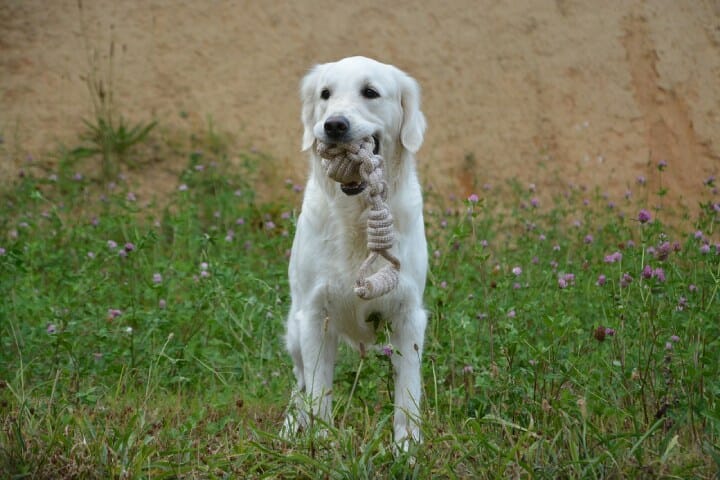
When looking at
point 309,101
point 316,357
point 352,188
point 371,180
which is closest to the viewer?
point 371,180

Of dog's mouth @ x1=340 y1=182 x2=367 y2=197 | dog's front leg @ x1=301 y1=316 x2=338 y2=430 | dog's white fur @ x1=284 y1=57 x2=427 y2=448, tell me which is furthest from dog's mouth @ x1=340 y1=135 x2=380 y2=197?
dog's front leg @ x1=301 y1=316 x2=338 y2=430

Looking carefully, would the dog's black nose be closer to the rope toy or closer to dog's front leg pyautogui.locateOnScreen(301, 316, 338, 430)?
the rope toy

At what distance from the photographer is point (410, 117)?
370 centimetres

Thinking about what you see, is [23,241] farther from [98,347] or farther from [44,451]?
[44,451]

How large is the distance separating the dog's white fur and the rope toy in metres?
0.19

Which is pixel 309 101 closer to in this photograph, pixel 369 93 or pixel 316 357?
pixel 369 93

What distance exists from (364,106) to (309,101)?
460 mm

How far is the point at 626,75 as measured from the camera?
339 inches

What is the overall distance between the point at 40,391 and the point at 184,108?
4.73 metres

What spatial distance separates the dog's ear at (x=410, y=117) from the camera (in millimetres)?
3648

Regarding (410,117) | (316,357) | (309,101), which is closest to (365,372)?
(316,357)

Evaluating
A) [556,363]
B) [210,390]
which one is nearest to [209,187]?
[210,390]

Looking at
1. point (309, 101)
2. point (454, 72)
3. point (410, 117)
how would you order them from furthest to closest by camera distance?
point (454, 72) < point (309, 101) < point (410, 117)

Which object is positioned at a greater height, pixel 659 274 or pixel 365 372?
pixel 659 274
